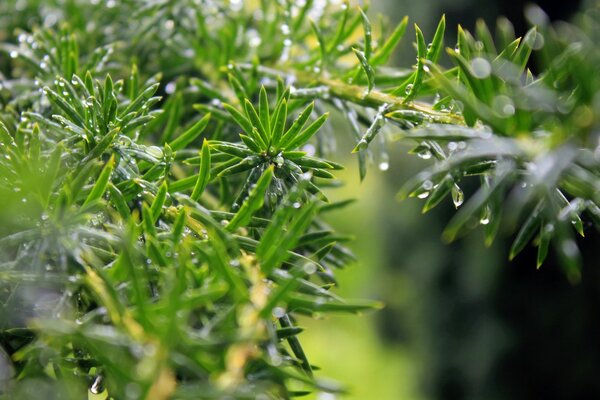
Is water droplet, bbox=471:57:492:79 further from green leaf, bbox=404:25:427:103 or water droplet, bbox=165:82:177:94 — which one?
water droplet, bbox=165:82:177:94

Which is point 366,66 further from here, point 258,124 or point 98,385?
point 98,385

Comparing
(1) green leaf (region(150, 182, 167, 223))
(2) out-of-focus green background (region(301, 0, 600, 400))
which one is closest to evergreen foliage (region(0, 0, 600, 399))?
(1) green leaf (region(150, 182, 167, 223))

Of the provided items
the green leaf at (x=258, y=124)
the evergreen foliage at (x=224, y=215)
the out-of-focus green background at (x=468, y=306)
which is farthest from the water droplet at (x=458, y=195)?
the out-of-focus green background at (x=468, y=306)

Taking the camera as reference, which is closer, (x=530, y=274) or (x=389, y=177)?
(x=530, y=274)

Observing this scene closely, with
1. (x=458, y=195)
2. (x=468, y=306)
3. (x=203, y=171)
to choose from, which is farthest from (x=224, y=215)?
(x=468, y=306)

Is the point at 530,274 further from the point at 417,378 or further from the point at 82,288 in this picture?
the point at 82,288

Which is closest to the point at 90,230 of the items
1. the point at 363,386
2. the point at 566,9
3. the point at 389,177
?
the point at 566,9
